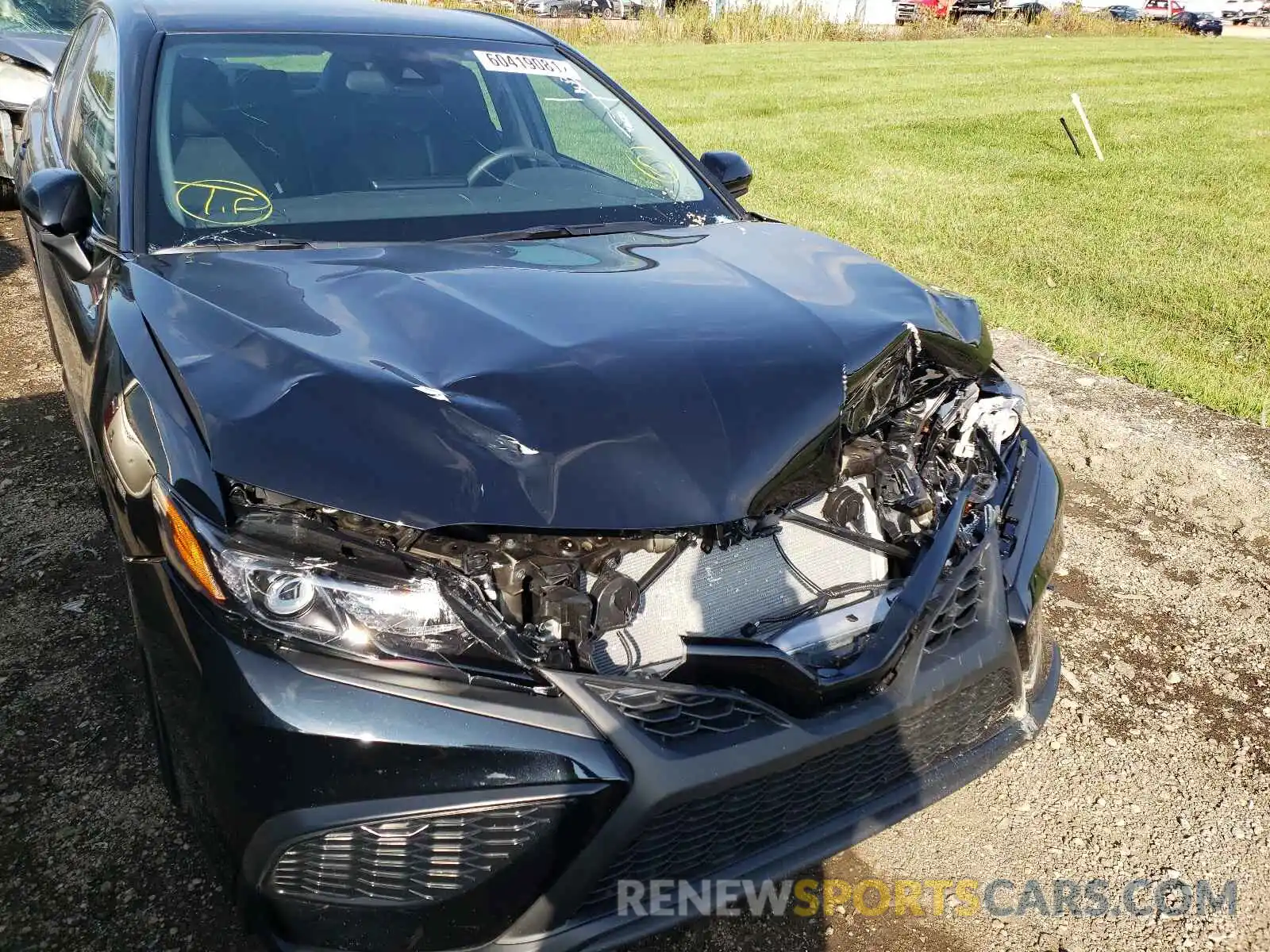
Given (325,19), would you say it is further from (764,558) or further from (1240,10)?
(1240,10)

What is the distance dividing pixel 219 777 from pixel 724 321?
1286 mm

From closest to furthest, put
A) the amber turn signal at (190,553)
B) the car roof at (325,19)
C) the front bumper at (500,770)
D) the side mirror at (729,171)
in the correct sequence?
the front bumper at (500,770), the amber turn signal at (190,553), the car roof at (325,19), the side mirror at (729,171)

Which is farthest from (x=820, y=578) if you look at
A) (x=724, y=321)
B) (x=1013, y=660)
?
(x=724, y=321)

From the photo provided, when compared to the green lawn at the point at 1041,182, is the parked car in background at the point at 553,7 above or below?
above

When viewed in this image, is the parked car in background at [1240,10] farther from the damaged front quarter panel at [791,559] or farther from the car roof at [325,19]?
the damaged front quarter panel at [791,559]

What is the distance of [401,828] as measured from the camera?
4.98ft

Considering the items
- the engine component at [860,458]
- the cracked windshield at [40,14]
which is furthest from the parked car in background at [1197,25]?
the engine component at [860,458]

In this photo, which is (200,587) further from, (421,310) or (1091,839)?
(1091,839)

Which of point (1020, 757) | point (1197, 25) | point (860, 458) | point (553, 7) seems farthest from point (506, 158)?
point (1197, 25)

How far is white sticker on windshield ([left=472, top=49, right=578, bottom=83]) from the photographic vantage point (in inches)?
127

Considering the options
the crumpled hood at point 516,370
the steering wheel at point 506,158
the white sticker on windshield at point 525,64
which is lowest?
the crumpled hood at point 516,370

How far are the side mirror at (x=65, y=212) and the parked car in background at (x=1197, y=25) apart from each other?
134ft

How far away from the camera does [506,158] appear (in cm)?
304

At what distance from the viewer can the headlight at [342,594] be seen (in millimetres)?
1566
